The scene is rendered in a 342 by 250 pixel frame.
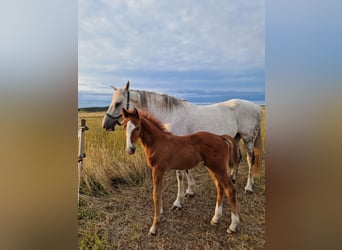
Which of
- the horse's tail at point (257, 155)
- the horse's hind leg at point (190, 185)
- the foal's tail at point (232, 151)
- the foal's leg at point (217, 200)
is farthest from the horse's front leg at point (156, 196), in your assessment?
the horse's tail at point (257, 155)

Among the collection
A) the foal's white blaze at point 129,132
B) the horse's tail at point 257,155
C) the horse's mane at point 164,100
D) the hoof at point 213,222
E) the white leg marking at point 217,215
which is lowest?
the hoof at point 213,222

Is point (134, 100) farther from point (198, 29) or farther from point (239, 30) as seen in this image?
point (239, 30)

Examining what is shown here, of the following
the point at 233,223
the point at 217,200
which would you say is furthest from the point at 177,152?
the point at 233,223

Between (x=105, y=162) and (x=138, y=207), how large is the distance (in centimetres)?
29

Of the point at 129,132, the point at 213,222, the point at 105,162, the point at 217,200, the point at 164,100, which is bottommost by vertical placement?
the point at 213,222

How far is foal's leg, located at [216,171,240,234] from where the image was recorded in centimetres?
126

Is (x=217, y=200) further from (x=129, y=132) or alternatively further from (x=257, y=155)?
(x=129, y=132)

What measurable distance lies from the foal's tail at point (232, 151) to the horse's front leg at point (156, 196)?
36cm

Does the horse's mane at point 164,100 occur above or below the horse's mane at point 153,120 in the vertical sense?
above

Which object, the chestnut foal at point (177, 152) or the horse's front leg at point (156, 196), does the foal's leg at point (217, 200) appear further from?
the horse's front leg at point (156, 196)

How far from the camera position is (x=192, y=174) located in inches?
52.4

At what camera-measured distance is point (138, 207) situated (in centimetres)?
133

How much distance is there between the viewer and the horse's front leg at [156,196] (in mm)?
1296
